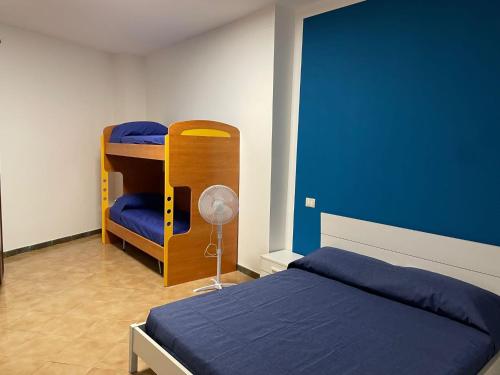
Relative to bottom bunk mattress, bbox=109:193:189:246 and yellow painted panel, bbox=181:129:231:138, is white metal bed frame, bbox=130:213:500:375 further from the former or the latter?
bottom bunk mattress, bbox=109:193:189:246

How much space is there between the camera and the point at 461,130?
2.43 meters

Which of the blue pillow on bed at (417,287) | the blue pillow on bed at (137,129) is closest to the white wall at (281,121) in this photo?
the blue pillow on bed at (417,287)

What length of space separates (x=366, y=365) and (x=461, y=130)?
166cm

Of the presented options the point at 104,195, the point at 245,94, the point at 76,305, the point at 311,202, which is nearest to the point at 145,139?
the point at 245,94

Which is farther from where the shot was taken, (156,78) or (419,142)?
(156,78)

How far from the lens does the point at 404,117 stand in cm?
272

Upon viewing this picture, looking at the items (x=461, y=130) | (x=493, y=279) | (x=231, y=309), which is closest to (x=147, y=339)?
(x=231, y=309)

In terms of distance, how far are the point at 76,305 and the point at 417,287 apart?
2665 mm

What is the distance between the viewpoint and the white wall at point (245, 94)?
3553mm

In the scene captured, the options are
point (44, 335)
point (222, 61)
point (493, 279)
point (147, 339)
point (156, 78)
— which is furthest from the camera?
point (156, 78)

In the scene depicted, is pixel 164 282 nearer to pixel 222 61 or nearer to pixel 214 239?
pixel 214 239

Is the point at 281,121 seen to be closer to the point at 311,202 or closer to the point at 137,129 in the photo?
the point at 311,202

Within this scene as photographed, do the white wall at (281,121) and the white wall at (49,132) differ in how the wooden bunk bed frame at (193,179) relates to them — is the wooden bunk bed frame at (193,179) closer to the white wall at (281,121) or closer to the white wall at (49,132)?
the white wall at (281,121)

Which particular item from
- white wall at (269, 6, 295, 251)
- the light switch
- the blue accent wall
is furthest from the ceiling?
the light switch
